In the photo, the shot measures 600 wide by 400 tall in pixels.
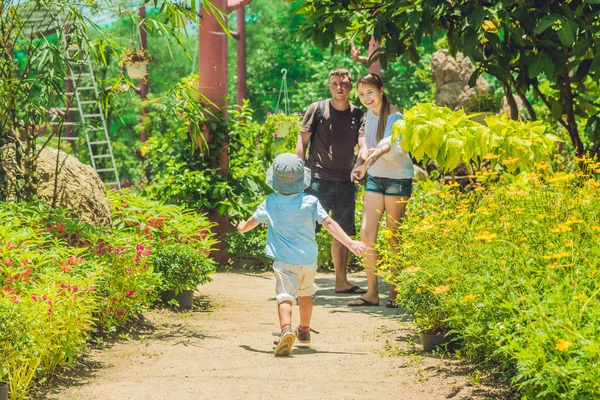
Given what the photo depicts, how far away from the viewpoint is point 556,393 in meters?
3.10

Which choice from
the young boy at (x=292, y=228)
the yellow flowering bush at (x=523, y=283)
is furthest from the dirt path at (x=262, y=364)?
the young boy at (x=292, y=228)

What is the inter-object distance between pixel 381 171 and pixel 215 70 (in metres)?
4.01

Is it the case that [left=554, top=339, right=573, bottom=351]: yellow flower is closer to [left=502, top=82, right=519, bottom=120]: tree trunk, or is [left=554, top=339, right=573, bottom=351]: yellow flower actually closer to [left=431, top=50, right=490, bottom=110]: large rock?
[left=502, top=82, right=519, bottom=120]: tree trunk

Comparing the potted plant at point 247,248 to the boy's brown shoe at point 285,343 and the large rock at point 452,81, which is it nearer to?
the boy's brown shoe at point 285,343

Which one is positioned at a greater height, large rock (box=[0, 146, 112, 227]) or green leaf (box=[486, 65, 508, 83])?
green leaf (box=[486, 65, 508, 83])

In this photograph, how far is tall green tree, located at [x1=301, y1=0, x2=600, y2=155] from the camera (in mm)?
6109

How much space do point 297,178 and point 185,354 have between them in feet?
4.23

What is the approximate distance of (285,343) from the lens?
504 centimetres

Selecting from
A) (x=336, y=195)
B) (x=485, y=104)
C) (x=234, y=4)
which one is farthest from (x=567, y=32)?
(x=485, y=104)

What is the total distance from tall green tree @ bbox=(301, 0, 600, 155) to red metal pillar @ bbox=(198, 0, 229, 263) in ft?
9.11

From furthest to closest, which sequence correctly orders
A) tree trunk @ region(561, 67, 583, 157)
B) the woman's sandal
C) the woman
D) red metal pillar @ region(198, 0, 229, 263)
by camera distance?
1. red metal pillar @ region(198, 0, 229, 263)
2. tree trunk @ region(561, 67, 583, 157)
3. the woman's sandal
4. the woman

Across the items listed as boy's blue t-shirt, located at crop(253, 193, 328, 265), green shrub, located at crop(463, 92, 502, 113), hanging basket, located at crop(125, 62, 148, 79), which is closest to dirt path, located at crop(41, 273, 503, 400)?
boy's blue t-shirt, located at crop(253, 193, 328, 265)

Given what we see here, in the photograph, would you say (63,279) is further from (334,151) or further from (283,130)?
(283,130)

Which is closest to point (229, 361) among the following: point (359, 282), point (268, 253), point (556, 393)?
point (268, 253)
